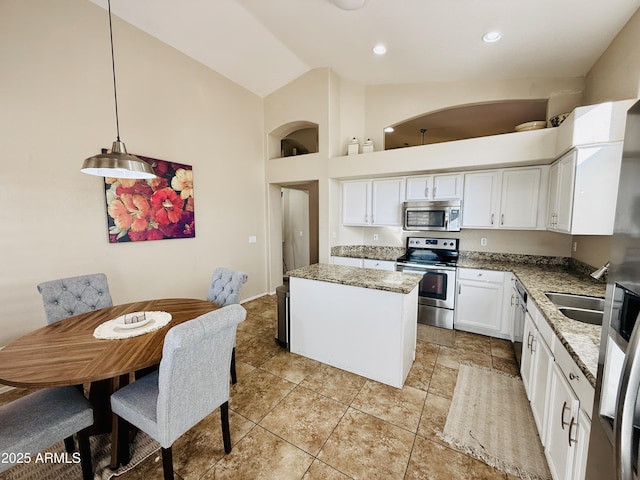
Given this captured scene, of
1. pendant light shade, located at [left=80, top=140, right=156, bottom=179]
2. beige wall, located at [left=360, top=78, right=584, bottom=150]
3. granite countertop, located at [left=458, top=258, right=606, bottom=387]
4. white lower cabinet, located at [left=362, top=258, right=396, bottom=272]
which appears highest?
beige wall, located at [left=360, top=78, right=584, bottom=150]

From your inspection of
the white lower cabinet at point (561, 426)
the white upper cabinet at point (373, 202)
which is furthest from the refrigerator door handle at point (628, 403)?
the white upper cabinet at point (373, 202)

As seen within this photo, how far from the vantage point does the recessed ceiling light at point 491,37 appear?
8.27ft

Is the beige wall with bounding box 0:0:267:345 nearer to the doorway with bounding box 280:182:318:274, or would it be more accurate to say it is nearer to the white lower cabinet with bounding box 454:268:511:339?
the doorway with bounding box 280:182:318:274

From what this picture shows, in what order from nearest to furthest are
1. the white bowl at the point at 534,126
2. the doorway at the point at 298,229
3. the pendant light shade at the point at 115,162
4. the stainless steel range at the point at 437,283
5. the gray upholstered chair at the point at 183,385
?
the gray upholstered chair at the point at 183,385 < the pendant light shade at the point at 115,162 < the white bowl at the point at 534,126 < the stainless steel range at the point at 437,283 < the doorway at the point at 298,229

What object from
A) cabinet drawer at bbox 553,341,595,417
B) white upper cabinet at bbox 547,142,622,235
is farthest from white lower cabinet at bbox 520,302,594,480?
white upper cabinet at bbox 547,142,622,235

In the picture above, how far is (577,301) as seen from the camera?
2082mm

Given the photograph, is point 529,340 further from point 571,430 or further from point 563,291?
point 571,430

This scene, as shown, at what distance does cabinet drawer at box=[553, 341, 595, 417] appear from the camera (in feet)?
3.54

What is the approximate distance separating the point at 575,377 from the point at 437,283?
2.36m

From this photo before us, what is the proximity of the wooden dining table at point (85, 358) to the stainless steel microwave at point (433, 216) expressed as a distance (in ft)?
10.0

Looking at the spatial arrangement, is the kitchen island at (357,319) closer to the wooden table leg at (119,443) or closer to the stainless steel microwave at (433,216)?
the stainless steel microwave at (433,216)

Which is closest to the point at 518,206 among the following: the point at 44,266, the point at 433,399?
the point at 433,399

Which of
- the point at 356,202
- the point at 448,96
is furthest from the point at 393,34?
the point at 356,202

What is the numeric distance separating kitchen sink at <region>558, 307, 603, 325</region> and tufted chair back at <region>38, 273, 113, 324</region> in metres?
3.78
